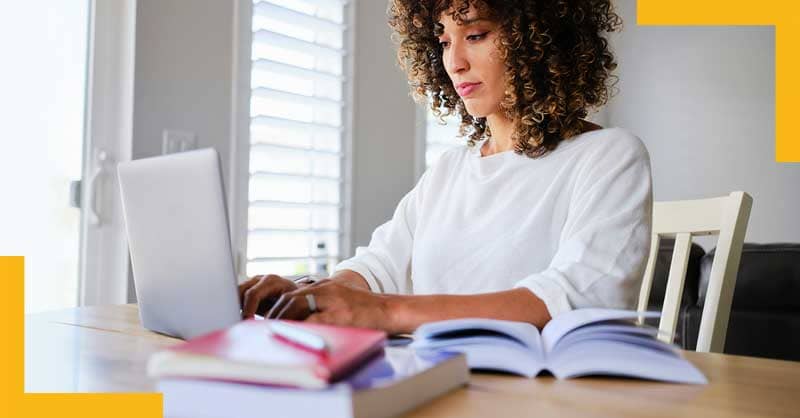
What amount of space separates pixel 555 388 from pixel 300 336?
252 millimetres

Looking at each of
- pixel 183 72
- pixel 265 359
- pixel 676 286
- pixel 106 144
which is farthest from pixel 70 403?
pixel 183 72

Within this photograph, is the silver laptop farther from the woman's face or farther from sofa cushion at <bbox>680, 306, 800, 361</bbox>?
sofa cushion at <bbox>680, 306, 800, 361</bbox>

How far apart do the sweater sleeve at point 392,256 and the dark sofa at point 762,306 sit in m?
0.94

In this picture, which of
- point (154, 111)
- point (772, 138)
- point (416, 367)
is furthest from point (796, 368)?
point (772, 138)

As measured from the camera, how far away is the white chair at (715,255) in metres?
1.23

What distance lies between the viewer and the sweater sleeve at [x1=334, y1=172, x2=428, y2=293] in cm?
142

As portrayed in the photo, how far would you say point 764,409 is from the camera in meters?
0.60

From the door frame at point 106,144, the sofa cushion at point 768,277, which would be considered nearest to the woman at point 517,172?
the sofa cushion at point 768,277

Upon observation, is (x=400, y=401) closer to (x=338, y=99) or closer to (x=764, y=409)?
(x=764, y=409)

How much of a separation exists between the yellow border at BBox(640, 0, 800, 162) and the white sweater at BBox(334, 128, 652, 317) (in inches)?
148

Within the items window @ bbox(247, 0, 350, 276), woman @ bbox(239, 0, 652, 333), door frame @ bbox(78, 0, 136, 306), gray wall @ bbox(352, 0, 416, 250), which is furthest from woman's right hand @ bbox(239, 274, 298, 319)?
gray wall @ bbox(352, 0, 416, 250)

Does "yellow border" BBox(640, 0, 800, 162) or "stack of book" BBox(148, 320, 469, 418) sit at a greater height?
"yellow border" BBox(640, 0, 800, 162)

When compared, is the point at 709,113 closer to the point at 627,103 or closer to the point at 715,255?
the point at 627,103

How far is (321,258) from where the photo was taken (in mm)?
3186
